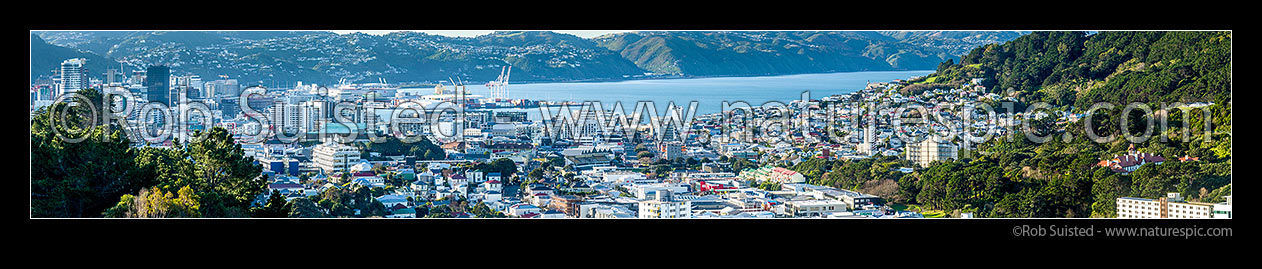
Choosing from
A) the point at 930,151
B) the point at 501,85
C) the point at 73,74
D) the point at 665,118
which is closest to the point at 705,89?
the point at 665,118

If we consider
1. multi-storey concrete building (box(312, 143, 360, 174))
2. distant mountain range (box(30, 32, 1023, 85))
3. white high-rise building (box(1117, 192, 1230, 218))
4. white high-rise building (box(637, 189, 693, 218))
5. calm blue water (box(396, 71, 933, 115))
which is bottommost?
white high-rise building (box(637, 189, 693, 218))

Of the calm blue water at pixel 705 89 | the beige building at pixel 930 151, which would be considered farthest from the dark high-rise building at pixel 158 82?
the beige building at pixel 930 151

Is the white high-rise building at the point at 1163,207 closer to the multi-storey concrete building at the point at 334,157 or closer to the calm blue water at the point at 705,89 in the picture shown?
the calm blue water at the point at 705,89

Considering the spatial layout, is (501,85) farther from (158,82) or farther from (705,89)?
(158,82)

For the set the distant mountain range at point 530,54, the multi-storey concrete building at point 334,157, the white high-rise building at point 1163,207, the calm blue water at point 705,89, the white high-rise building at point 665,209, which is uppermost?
the distant mountain range at point 530,54

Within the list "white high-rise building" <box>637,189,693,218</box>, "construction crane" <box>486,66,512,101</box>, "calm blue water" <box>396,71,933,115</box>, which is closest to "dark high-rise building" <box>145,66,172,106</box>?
"calm blue water" <box>396,71,933,115</box>

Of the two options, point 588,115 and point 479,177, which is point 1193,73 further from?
point 479,177

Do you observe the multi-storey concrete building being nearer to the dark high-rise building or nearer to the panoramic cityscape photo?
the panoramic cityscape photo
